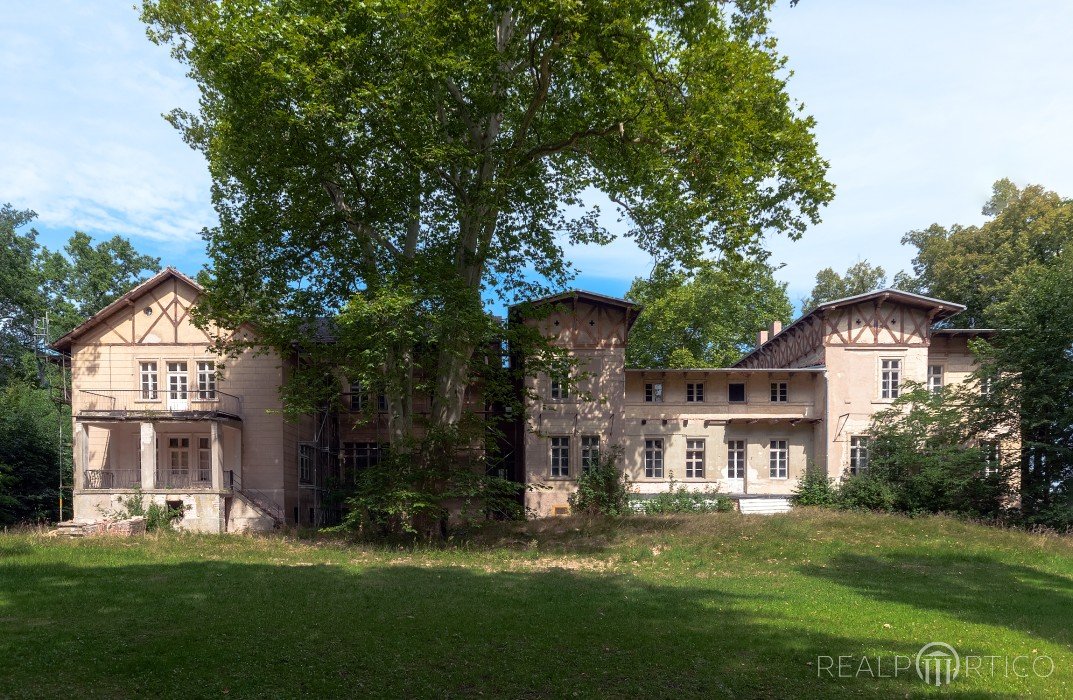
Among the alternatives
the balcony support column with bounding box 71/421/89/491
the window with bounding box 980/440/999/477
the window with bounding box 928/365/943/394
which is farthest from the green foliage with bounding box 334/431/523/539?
the window with bounding box 928/365/943/394

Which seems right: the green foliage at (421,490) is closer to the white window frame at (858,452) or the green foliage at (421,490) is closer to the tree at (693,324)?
the white window frame at (858,452)

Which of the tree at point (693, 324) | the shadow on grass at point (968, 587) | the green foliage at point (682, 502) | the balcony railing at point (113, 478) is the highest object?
the tree at point (693, 324)

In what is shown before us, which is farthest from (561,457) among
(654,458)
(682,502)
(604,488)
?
(682,502)

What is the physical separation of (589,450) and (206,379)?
15040 millimetres

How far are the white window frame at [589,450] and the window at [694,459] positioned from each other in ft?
13.4

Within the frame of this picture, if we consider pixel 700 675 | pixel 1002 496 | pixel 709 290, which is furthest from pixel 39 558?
pixel 709 290

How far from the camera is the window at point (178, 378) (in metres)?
30.7

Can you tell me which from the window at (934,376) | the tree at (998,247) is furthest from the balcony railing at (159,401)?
the tree at (998,247)

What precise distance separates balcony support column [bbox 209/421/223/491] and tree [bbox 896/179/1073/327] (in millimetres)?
33776

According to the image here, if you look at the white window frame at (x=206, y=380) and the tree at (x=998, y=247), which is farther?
the tree at (x=998, y=247)

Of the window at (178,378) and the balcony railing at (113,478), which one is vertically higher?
the window at (178,378)

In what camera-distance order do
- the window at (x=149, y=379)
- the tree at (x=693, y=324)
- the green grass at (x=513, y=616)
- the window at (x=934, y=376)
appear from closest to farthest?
the green grass at (x=513, y=616), the window at (x=149, y=379), the window at (x=934, y=376), the tree at (x=693, y=324)

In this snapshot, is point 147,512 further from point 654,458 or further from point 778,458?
point 778,458

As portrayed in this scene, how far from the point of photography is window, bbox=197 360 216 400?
30.7 metres
